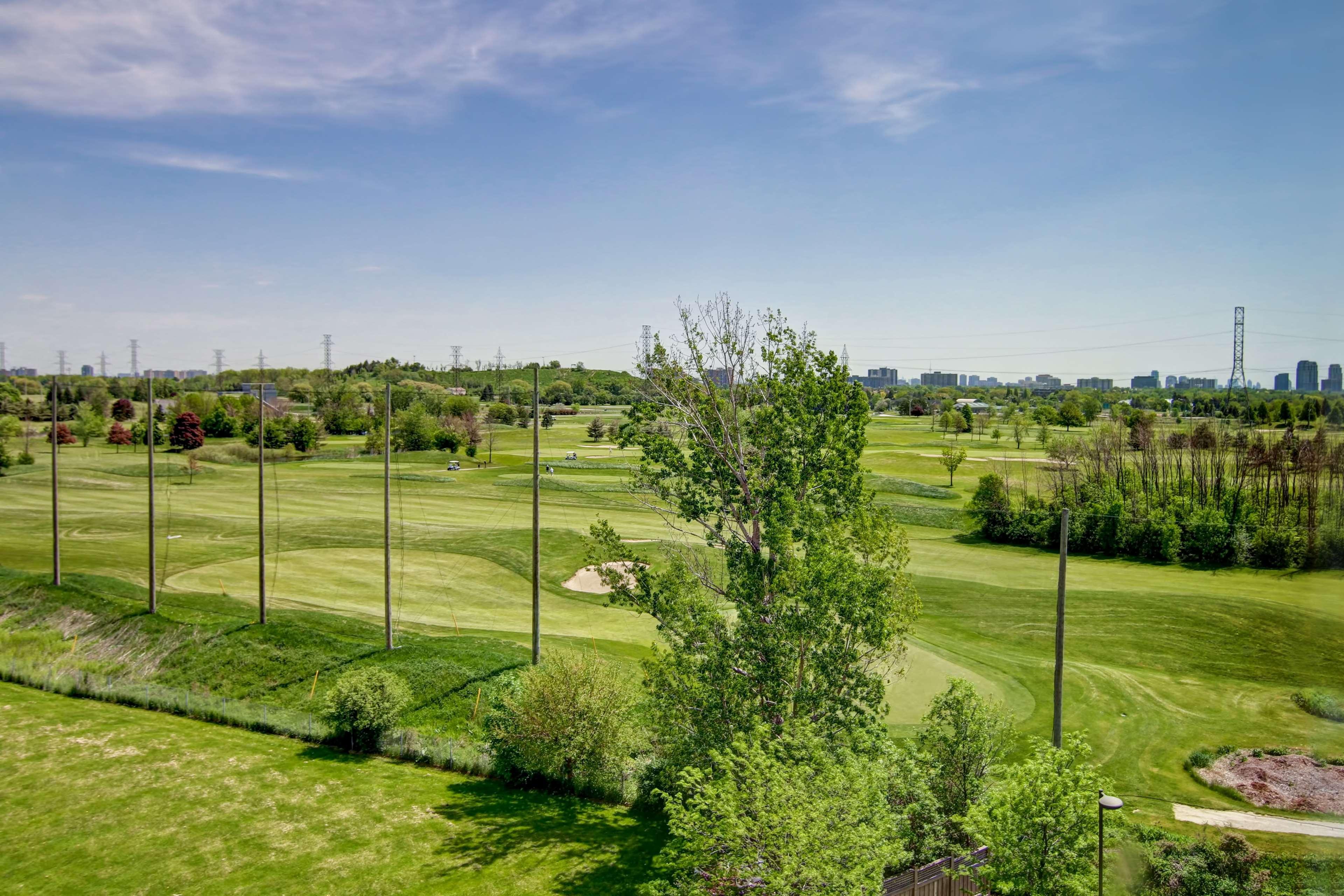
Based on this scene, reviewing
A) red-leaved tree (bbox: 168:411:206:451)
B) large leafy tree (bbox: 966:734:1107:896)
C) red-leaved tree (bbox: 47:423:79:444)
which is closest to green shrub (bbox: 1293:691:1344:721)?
large leafy tree (bbox: 966:734:1107:896)

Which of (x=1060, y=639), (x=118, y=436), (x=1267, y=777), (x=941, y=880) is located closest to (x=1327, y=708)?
(x=941, y=880)

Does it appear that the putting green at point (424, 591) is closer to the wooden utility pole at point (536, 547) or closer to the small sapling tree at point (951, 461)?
the wooden utility pole at point (536, 547)

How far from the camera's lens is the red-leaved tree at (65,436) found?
80.0 meters

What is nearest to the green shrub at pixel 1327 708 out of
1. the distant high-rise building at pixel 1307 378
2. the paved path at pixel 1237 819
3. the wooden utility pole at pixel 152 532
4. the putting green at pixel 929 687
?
the distant high-rise building at pixel 1307 378

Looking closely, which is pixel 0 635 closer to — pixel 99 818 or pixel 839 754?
pixel 99 818

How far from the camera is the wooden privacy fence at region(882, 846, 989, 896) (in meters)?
16.1

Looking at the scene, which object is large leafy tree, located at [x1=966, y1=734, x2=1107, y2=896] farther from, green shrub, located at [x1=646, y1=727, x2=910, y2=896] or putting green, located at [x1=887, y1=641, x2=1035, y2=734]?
putting green, located at [x1=887, y1=641, x2=1035, y2=734]

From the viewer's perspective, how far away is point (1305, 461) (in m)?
9.68

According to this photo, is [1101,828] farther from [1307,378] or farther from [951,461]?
[951,461]

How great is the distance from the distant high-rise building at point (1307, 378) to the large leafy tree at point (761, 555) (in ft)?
49.1

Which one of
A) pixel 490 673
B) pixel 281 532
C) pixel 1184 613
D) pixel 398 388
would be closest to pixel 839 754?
pixel 490 673

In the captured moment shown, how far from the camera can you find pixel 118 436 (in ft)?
279

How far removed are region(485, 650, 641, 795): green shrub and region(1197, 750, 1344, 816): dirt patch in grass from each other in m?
17.9

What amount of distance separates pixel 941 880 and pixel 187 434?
91063 mm
